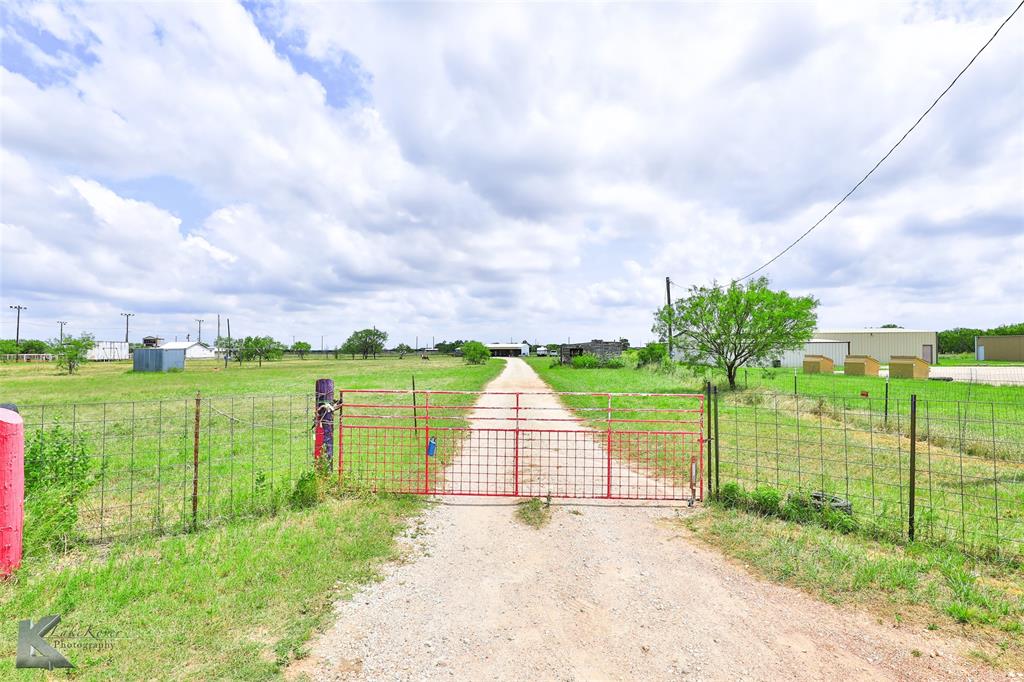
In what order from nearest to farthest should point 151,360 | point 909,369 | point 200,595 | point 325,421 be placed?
point 200,595, point 325,421, point 909,369, point 151,360

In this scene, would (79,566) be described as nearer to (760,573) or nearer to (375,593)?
(375,593)

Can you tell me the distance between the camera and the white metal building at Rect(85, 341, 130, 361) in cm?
9588

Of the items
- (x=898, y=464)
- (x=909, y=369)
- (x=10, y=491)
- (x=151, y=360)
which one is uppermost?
(x=909, y=369)

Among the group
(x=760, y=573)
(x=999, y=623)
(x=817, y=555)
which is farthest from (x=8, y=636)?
(x=999, y=623)

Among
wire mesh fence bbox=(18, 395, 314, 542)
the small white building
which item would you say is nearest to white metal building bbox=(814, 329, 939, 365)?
wire mesh fence bbox=(18, 395, 314, 542)

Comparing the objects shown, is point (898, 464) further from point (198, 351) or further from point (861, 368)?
point (198, 351)

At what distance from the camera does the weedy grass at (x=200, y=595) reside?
3.70 m

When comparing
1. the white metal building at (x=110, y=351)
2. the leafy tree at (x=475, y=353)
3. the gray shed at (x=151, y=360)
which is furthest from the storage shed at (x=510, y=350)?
the gray shed at (x=151, y=360)

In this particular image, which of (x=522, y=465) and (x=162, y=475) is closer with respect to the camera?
(x=162, y=475)

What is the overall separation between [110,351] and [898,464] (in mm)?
128558

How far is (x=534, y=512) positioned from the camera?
24.1ft

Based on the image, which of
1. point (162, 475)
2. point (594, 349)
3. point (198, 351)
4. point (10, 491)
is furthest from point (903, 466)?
point (198, 351)

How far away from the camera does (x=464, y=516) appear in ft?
23.8

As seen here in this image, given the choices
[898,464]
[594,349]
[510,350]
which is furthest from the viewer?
[510,350]
